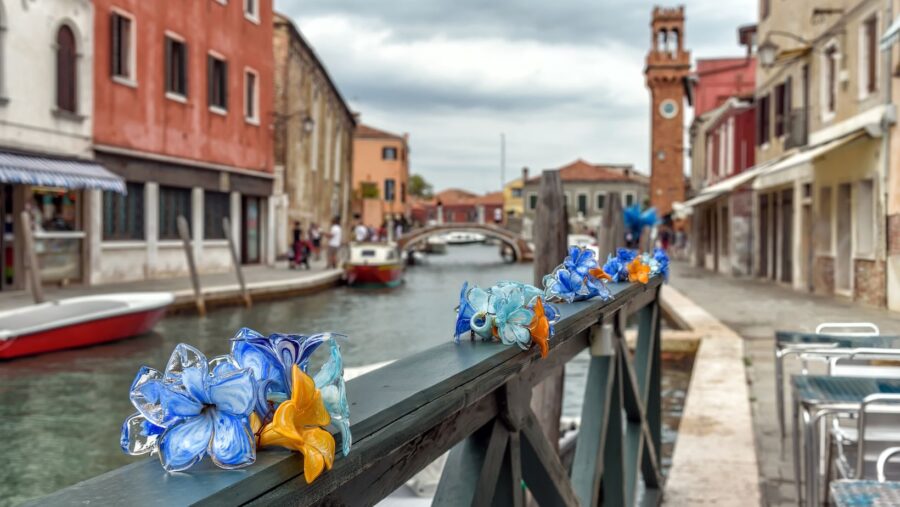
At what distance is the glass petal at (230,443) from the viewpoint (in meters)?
0.87

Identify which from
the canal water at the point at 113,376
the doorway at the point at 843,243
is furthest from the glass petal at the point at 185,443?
the doorway at the point at 843,243

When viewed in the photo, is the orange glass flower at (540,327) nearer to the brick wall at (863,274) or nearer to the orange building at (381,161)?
the brick wall at (863,274)

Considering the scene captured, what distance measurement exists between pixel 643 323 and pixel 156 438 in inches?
123

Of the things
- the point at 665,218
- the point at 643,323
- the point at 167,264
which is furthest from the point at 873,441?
the point at 665,218

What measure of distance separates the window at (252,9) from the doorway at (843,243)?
48.3 feet

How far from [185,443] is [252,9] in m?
23.8

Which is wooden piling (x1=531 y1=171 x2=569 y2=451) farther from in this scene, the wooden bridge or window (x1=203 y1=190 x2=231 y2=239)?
the wooden bridge

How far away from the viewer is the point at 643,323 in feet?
12.6

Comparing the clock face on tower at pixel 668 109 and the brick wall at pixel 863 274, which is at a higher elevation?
the clock face on tower at pixel 668 109

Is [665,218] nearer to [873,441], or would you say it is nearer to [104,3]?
[104,3]

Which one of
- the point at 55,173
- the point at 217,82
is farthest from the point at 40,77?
the point at 217,82

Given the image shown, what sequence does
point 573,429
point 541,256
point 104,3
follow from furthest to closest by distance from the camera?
point 104,3
point 573,429
point 541,256

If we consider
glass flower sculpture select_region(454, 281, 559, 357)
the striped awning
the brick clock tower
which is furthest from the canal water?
the brick clock tower

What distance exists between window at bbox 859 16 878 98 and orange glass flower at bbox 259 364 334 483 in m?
13.8
